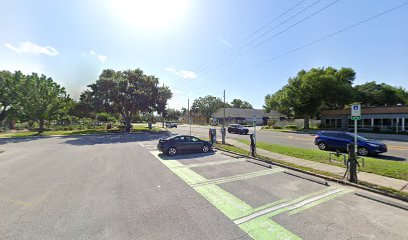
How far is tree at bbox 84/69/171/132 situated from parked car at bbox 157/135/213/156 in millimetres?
22382

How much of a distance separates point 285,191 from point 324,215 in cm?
163

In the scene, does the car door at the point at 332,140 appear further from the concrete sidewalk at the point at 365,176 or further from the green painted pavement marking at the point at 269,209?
the green painted pavement marking at the point at 269,209

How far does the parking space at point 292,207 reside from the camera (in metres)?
4.17

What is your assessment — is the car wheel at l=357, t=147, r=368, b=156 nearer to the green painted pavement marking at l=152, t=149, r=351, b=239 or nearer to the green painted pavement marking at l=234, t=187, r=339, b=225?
the green painted pavement marking at l=152, t=149, r=351, b=239

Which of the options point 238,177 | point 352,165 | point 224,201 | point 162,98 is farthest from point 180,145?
point 162,98

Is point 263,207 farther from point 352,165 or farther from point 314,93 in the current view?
point 314,93

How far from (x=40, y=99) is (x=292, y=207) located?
130 feet

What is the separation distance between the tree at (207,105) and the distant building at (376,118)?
6034 centimetres

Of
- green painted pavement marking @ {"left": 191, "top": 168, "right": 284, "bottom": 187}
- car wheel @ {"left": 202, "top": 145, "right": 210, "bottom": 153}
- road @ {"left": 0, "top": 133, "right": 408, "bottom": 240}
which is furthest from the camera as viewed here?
car wheel @ {"left": 202, "top": 145, "right": 210, "bottom": 153}

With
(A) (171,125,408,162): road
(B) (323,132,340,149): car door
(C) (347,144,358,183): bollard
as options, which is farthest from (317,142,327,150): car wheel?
(C) (347,144,358,183): bollard

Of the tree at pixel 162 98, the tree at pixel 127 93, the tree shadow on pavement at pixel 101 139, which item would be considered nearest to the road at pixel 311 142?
the tree shadow on pavement at pixel 101 139

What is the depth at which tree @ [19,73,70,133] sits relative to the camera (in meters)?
31.4

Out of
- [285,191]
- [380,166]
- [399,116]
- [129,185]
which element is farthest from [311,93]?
[129,185]

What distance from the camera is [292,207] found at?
532 centimetres
